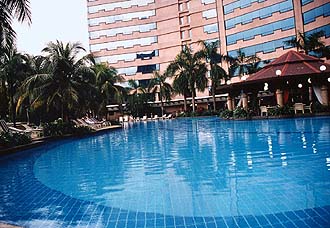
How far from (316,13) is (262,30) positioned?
8496 mm

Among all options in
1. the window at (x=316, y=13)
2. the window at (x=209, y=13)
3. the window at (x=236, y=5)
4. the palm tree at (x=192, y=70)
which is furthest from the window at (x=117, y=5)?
the window at (x=316, y=13)

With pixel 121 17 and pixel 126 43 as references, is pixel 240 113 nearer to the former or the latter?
pixel 126 43

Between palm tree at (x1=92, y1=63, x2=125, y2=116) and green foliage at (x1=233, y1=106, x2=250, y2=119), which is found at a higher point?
palm tree at (x1=92, y1=63, x2=125, y2=116)

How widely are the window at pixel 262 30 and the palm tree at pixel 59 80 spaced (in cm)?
2765

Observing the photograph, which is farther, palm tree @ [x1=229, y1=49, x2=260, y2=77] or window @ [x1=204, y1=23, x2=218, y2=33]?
window @ [x1=204, y1=23, x2=218, y2=33]

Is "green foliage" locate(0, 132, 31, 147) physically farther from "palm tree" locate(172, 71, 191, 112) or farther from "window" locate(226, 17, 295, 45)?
"window" locate(226, 17, 295, 45)

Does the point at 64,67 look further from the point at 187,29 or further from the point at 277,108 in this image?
the point at 187,29

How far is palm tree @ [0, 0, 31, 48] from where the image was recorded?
12125 millimetres

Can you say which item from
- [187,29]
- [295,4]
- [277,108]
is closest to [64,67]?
[277,108]

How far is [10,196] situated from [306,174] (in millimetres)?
5673

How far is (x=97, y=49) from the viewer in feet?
198

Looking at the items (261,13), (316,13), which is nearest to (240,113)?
(316,13)

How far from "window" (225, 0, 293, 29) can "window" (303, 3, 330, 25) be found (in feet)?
9.16

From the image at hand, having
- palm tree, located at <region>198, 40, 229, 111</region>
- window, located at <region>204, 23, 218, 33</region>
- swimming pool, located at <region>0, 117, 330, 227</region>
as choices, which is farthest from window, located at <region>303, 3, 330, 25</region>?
swimming pool, located at <region>0, 117, 330, 227</region>
